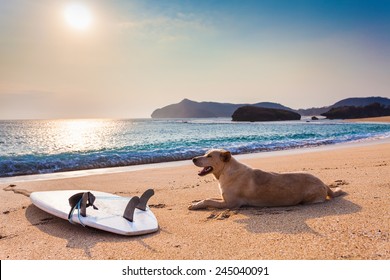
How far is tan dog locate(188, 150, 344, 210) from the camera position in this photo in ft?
17.2

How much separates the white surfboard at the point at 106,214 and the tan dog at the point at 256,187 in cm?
116

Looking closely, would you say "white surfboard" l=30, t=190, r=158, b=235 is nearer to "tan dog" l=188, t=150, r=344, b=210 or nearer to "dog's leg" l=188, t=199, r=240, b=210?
"dog's leg" l=188, t=199, r=240, b=210

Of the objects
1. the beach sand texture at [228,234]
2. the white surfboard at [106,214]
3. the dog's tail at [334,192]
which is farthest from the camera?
the dog's tail at [334,192]

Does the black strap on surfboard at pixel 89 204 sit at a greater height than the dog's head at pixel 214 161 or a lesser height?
lesser

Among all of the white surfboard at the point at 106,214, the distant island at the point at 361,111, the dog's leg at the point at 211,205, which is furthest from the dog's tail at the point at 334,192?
the distant island at the point at 361,111

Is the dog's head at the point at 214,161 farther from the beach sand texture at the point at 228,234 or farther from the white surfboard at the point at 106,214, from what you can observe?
the white surfboard at the point at 106,214

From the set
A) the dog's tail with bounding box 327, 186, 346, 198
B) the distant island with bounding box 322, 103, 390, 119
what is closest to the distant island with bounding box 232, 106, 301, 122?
the distant island with bounding box 322, 103, 390, 119

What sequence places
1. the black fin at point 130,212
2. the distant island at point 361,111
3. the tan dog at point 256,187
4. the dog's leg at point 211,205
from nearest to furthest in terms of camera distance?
the black fin at point 130,212
the tan dog at point 256,187
the dog's leg at point 211,205
the distant island at point 361,111

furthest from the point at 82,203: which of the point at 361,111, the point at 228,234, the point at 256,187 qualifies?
the point at 361,111

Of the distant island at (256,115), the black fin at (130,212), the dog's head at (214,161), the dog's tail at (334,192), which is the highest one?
the distant island at (256,115)

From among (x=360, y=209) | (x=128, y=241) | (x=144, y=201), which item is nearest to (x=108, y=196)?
(x=144, y=201)

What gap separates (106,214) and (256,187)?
2.28 meters

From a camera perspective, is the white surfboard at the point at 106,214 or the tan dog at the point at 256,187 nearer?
the white surfboard at the point at 106,214

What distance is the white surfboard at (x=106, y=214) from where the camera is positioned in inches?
160
